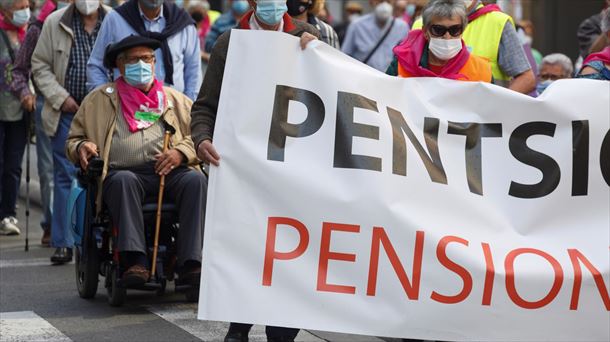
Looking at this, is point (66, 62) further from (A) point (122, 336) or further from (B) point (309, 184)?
(B) point (309, 184)

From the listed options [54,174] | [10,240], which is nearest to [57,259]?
[54,174]

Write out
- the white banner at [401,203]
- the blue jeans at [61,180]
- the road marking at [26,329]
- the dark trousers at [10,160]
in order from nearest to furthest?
the white banner at [401,203] < the road marking at [26,329] < the blue jeans at [61,180] < the dark trousers at [10,160]

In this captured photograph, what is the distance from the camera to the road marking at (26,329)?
7105 mm

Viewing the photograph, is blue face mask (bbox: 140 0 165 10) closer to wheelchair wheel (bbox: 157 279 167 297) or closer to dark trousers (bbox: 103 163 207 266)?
dark trousers (bbox: 103 163 207 266)

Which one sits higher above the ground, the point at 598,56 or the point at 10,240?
the point at 598,56

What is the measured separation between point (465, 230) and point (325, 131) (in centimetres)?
70

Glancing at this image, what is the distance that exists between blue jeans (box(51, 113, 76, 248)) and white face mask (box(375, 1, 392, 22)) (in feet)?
16.3

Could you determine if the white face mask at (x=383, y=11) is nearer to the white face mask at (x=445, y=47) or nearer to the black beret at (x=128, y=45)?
the black beret at (x=128, y=45)

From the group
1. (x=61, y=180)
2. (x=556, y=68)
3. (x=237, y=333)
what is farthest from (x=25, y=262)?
(x=556, y=68)

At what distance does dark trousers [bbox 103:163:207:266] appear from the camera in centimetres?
765

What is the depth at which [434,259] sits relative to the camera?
210 inches

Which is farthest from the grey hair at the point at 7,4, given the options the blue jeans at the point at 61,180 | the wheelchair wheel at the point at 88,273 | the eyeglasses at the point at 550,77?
the eyeglasses at the point at 550,77

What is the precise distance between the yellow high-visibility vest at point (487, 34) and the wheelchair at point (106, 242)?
1.93m

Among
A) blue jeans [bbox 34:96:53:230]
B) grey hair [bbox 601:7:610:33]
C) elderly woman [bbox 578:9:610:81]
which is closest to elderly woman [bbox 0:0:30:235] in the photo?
blue jeans [bbox 34:96:53:230]
